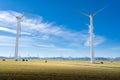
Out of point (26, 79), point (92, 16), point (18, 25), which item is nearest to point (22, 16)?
point (18, 25)

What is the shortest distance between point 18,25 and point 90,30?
56698 millimetres

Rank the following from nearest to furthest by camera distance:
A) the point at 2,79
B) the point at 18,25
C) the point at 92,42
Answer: the point at 2,79 < the point at 92,42 < the point at 18,25

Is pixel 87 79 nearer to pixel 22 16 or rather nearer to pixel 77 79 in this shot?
pixel 77 79

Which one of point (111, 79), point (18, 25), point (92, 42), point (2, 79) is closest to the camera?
point (2, 79)

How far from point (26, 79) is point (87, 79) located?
9.11 m

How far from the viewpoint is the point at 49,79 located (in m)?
33.9

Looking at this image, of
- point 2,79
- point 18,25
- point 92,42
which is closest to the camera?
point 2,79

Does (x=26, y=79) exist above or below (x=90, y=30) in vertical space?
below

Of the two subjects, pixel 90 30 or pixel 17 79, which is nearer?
pixel 17 79

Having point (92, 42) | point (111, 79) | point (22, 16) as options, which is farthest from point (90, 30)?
point (111, 79)

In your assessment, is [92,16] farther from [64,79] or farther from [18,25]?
[64,79]

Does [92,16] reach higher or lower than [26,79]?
higher

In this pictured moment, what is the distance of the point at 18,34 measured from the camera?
577 feet

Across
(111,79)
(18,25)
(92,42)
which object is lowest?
(111,79)
